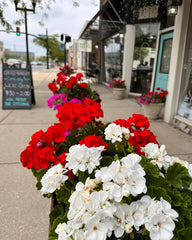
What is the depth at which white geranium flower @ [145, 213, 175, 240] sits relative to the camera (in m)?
0.69

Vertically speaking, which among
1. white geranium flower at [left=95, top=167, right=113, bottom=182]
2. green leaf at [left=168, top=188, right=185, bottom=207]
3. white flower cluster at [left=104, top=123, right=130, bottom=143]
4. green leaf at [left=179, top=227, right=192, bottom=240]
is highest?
white flower cluster at [left=104, top=123, right=130, bottom=143]

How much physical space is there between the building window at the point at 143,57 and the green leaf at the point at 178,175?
701cm

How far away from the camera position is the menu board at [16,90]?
19.3ft

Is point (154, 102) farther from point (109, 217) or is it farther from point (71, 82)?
point (109, 217)

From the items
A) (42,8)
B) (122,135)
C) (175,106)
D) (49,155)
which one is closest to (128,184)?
(122,135)

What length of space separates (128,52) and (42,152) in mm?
7437

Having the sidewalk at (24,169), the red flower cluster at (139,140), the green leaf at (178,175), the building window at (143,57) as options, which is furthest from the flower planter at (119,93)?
the green leaf at (178,175)

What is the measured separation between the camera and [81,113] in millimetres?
1488

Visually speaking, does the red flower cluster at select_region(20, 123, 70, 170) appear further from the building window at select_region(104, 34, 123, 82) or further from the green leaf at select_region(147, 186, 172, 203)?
the building window at select_region(104, 34, 123, 82)

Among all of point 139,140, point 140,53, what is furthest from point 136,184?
point 140,53

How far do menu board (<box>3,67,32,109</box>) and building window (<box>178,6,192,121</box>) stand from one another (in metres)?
4.20

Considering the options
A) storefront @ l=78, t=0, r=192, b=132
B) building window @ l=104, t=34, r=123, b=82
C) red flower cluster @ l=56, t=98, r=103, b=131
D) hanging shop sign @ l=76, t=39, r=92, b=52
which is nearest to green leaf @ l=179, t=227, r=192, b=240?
red flower cluster @ l=56, t=98, r=103, b=131

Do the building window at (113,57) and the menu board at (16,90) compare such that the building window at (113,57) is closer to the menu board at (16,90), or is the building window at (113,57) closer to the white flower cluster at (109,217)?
the menu board at (16,90)

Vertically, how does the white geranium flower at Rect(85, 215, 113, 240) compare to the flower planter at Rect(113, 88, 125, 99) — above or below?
above
